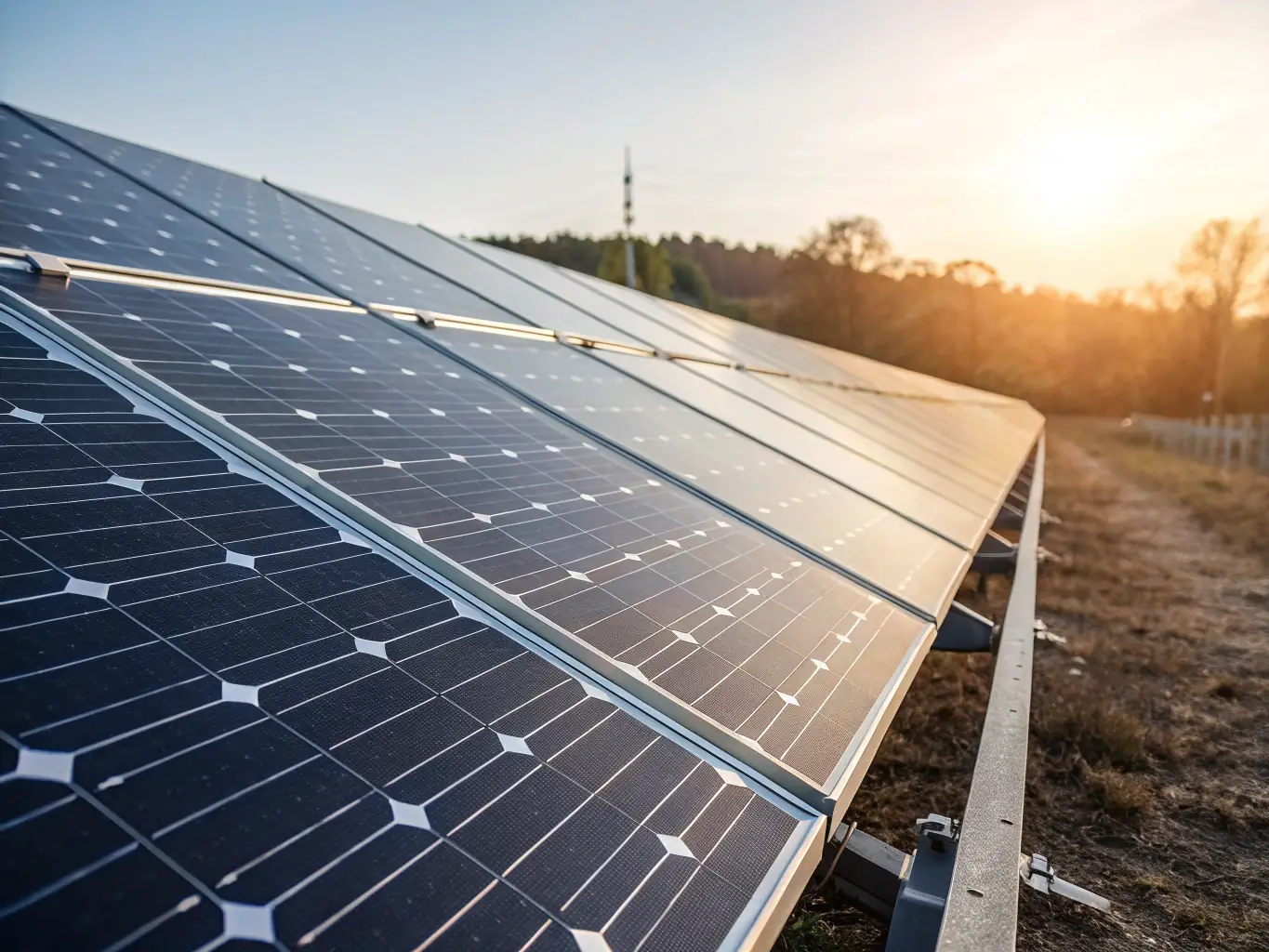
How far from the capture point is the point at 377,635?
8.89 ft

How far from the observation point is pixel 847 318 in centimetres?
8256

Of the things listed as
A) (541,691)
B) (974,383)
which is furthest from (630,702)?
(974,383)

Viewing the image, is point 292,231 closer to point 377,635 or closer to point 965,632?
point 377,635

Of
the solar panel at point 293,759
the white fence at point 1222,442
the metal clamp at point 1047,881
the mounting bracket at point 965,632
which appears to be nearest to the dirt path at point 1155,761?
the mounting bracket at point 965,632

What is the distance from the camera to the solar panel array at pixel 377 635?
70.1 inches

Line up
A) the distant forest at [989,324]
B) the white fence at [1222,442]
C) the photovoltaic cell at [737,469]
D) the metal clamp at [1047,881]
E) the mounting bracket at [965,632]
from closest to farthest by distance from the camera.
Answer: the metal clamp at [1047,881], the photovoltaic cell at [737,469], the mounting bracket at [965,632], the white fence at [1222,442], the distant forest at [989,324]

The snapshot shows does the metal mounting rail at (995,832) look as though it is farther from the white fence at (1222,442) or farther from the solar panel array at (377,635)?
the white fence at (1222,442)

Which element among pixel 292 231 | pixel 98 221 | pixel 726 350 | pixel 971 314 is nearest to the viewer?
pixel 98 221

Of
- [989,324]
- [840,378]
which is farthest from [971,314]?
[840,378]

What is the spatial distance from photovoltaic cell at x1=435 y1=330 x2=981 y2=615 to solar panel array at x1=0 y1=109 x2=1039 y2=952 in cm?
6

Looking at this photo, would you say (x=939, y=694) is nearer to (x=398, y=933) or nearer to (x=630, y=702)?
(x=630, y=702)

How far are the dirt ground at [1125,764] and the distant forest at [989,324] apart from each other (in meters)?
55.3

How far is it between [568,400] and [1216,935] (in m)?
5.76

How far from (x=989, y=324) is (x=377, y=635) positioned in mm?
101398
